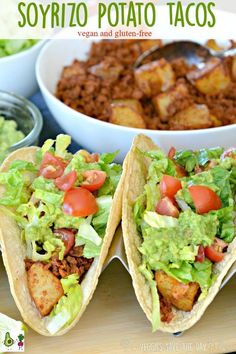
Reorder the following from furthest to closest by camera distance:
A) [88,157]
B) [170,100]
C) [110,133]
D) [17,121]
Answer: [17,121] < [170,100] < [110,133] < [88,157]

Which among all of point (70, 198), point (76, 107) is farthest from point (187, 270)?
point (76, 107)

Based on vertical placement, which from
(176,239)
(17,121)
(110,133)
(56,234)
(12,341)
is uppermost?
(176,239)

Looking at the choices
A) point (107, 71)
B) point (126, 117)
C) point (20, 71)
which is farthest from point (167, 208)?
point (20, 71)

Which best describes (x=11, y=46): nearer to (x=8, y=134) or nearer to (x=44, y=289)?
(x=8, y=134)

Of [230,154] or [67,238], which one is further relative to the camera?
[230,154]

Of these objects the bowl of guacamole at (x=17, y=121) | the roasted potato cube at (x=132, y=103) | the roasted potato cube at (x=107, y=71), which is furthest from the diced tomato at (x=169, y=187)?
the roasted potato cube at (x=107, y=71)

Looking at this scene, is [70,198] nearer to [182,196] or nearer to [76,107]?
[182,196]

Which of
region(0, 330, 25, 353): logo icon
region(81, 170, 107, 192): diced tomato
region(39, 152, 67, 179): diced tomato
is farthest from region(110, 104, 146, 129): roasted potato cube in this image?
region(0, 330, 25, 353): logo icon
